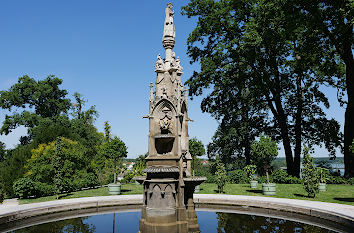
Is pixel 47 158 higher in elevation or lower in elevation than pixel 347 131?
lower

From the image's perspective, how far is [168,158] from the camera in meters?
8.78

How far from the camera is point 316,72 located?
27.0m

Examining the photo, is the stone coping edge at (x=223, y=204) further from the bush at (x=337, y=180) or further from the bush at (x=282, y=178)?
the bush at (x=337, y=180)

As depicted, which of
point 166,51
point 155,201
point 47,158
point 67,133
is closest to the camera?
point 155,201

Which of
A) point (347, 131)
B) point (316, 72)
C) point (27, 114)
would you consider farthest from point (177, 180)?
point (27, 114)

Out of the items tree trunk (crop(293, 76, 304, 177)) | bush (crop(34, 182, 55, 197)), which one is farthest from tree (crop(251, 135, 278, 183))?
bush (crop(34, 182, 55, 197))

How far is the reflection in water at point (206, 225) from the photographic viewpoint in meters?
8.81

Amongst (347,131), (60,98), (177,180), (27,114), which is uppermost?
(60,98)

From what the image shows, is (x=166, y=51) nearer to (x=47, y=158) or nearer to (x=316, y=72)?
(x=47, y=158)

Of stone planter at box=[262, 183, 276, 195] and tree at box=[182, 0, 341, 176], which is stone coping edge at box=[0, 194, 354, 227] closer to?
stone planter at box=[262, 183, 276, 195]

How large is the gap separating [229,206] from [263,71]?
16.0 m

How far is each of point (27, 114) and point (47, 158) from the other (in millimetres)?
22371

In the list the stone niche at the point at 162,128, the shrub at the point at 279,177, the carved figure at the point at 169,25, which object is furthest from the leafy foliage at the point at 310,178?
the carved figure at the point at 169,25

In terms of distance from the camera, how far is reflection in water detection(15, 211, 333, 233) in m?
8.81
